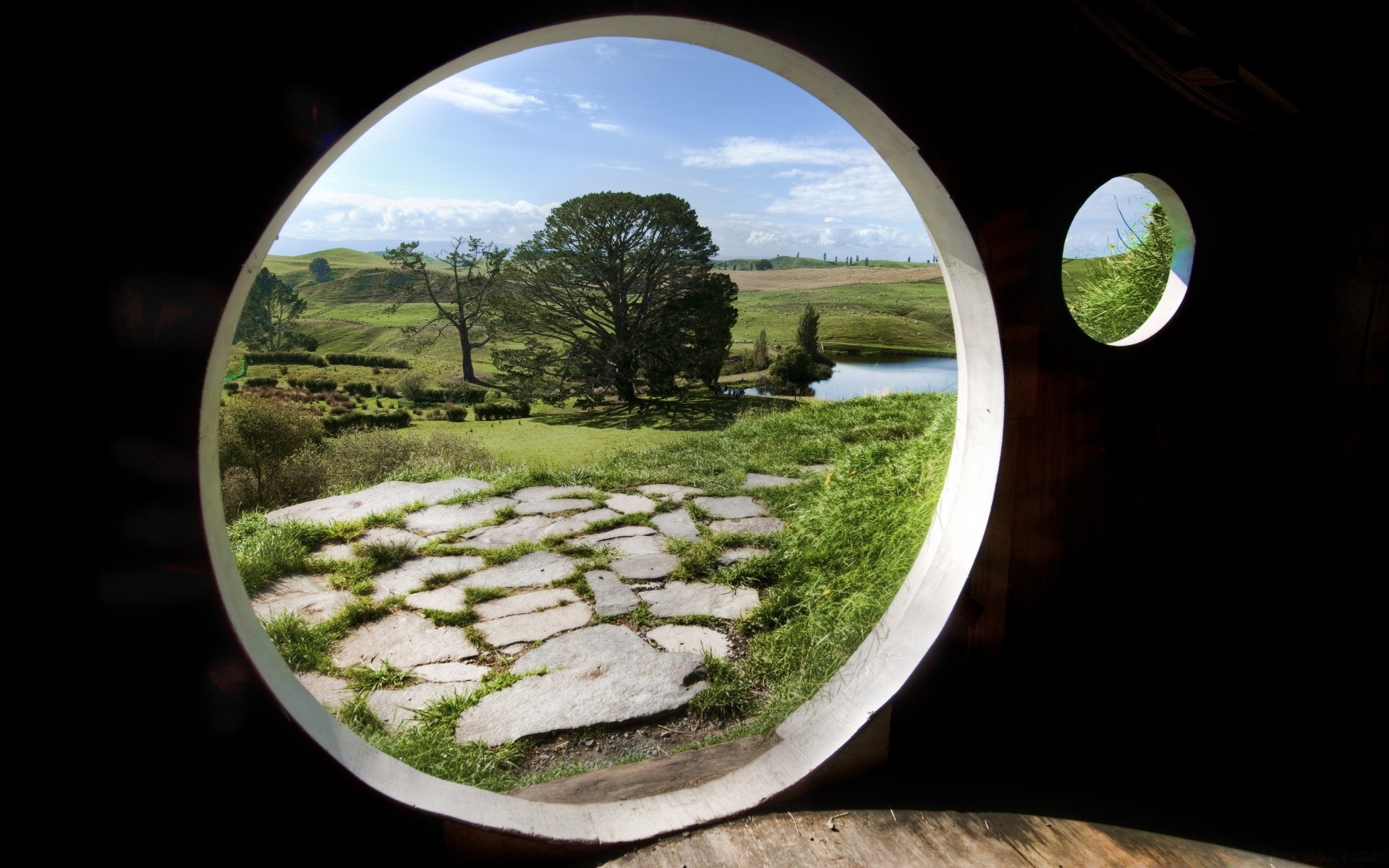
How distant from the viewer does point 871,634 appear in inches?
69.6

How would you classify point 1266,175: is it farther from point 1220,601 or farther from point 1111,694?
point 1111,694

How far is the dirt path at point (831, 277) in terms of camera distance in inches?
1001

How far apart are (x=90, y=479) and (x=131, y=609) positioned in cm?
21

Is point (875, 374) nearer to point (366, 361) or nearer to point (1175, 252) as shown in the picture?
point (366, 361)

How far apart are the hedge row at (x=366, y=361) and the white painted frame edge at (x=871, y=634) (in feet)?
47.5

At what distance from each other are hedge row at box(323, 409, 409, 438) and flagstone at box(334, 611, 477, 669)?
21.2ft

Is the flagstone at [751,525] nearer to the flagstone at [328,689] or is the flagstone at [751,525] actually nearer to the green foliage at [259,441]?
the flagstone at [328,689]

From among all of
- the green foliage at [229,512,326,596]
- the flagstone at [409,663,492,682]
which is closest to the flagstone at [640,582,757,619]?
the flagstone at [409,663,492,682]

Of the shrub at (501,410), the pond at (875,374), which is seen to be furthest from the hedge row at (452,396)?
the pond at (875,374)

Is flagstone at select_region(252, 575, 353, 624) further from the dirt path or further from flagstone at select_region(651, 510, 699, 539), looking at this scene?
the dirt path

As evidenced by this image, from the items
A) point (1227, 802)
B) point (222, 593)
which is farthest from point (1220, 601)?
point (222, 593)

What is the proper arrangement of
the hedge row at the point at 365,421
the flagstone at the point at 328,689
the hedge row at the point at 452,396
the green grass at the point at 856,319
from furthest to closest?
the green grass at the point at 856,319, the hedge row at the point at 452,396, the hedge row at the point at 365,421, the flagstone at the point at 328,689

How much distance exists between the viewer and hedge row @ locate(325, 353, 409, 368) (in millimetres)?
14089

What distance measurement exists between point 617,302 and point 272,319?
7880 mm
